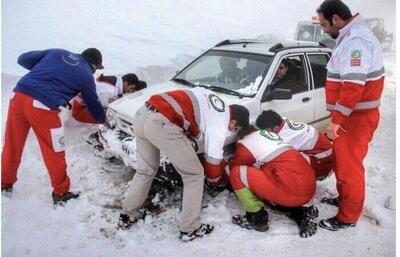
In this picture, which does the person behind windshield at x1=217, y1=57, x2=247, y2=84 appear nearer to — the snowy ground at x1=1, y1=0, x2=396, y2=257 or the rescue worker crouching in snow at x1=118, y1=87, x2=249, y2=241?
the rescue worker crouching in snow at x1=118, y1=87, x2=249, y2=241

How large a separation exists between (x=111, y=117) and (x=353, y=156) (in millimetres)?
2391

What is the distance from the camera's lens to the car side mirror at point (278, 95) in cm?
383

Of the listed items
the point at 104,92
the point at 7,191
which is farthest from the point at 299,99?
the point at 7,191

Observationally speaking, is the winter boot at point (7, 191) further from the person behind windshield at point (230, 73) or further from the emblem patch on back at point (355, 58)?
the emblem patch on back at point (355, 58)

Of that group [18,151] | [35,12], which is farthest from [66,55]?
[35,12]

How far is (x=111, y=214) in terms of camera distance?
11.0ft

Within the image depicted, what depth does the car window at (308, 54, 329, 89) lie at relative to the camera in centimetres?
459

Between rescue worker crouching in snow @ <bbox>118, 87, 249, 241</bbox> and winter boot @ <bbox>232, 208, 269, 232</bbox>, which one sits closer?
rescue worker crouching in snow @ <bbox>118, 87, 249, 241</bbox>

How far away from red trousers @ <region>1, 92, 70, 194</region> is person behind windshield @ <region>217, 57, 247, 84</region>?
6.00ft

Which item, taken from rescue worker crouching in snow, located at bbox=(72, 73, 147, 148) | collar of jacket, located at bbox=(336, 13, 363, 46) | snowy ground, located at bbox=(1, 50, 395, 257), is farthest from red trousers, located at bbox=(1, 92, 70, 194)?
collar of jacket, located at bbox=(336, 13, 363, 46)

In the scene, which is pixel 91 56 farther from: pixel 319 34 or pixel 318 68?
pixel 319 34

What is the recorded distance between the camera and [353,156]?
3197 mm

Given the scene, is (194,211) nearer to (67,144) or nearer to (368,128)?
(368,128)

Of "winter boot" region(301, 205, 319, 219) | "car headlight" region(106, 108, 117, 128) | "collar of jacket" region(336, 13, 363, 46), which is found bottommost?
"winter boot" region(301, 205, 319, 219)
